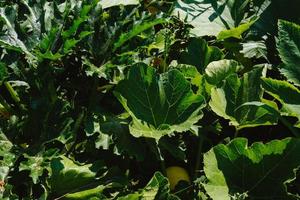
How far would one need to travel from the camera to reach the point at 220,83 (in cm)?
188

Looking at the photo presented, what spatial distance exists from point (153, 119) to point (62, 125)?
0.96ft

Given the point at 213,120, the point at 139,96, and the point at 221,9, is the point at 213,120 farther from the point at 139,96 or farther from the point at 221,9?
the point at 221,9

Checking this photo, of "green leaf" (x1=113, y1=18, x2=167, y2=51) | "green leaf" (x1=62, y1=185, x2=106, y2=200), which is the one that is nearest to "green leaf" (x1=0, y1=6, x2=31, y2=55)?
"green leaf" (x1=113, y1=18, x2=167, y2=51)

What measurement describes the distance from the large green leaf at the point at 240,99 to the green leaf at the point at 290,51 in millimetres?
88

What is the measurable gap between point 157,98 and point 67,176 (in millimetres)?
381

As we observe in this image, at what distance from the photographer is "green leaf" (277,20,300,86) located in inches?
71.8

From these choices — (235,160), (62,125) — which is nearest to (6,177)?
(62,125)

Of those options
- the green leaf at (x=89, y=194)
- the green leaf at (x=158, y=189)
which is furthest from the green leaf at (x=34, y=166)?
the green leaf at (x=158, y=189)

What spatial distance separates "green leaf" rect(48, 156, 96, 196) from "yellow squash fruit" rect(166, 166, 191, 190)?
0.90ft

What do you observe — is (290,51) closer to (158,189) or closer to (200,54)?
(200,54)

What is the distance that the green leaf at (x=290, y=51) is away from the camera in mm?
1823

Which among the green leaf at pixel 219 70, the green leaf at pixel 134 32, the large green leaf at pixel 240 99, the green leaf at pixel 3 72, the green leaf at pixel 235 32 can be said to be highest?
the green leaf at pixel 134 32

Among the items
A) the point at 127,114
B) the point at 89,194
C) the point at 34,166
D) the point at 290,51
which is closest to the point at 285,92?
the point at 290,51

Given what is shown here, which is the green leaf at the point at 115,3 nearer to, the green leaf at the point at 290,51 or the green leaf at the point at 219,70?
the green leaf at the point at 219,70
